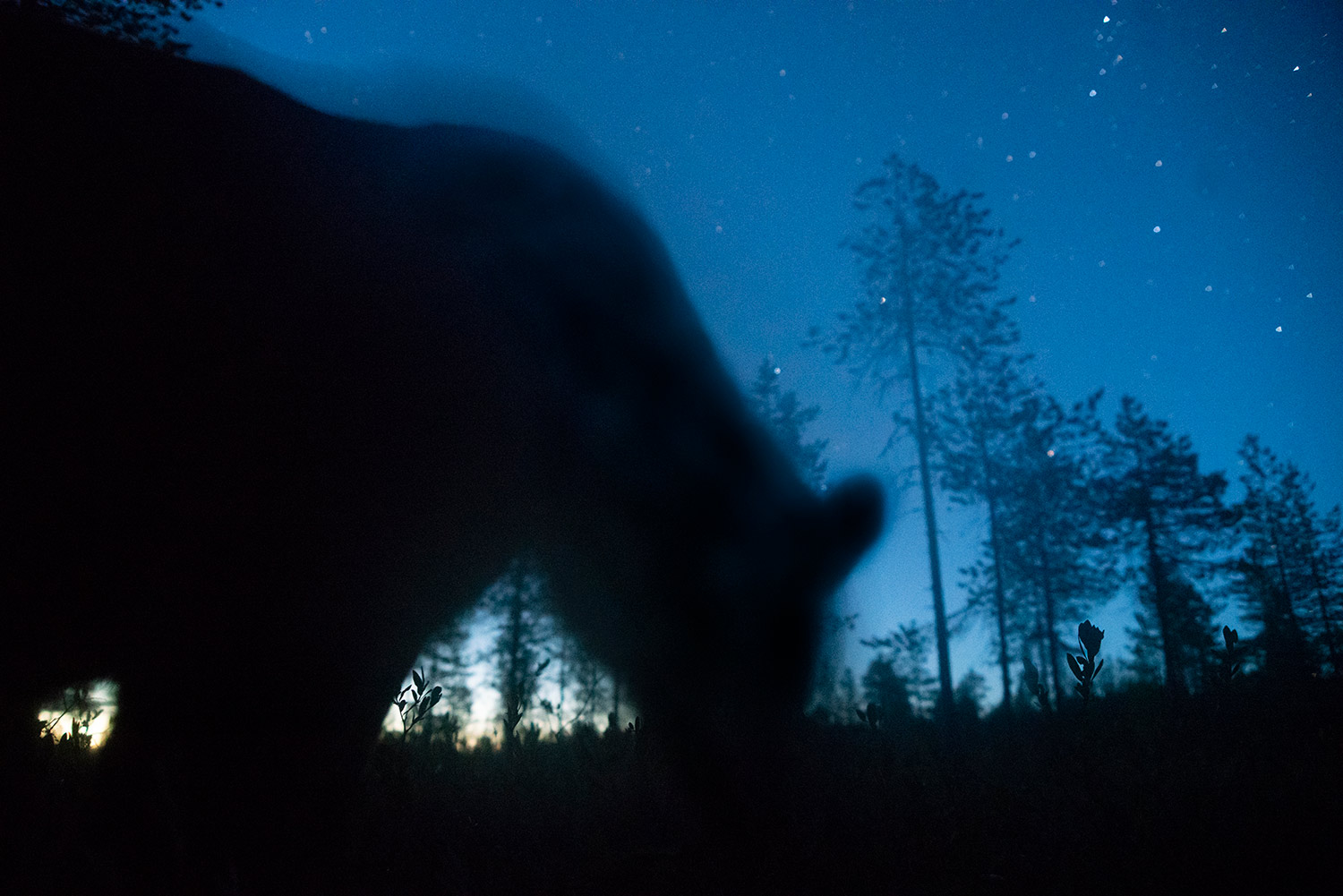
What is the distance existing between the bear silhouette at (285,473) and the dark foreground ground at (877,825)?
0.32m

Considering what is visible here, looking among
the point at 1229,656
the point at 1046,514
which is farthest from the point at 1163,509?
the point at 1229,656

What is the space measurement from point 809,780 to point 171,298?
2409mm

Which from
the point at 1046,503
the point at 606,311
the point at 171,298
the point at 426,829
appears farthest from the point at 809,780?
the point at 1046,503

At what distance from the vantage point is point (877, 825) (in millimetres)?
2062

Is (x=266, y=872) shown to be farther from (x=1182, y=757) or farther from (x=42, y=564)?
(x=1182, y=757)

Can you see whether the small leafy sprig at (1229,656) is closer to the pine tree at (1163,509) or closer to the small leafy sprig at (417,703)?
the small leafy sprig at (417,703)

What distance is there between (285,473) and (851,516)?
1480 millimetres

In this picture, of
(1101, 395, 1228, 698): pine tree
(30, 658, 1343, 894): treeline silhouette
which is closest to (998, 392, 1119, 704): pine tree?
(1101, 395, 1228, 698): pine tree

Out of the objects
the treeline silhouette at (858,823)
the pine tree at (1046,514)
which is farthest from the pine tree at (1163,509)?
the treeline silhouette at (858,823)

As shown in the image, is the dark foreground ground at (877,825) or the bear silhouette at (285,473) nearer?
the bear silhouette at (285,473)

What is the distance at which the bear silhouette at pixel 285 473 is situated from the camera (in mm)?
1427

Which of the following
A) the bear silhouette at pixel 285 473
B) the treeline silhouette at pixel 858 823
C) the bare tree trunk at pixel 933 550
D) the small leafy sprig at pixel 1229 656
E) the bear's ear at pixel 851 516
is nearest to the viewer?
the bear silhouette at pixel 285 473

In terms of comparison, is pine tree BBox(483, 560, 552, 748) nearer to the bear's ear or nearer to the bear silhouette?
the bear silhouette

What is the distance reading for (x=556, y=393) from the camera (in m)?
1.75
